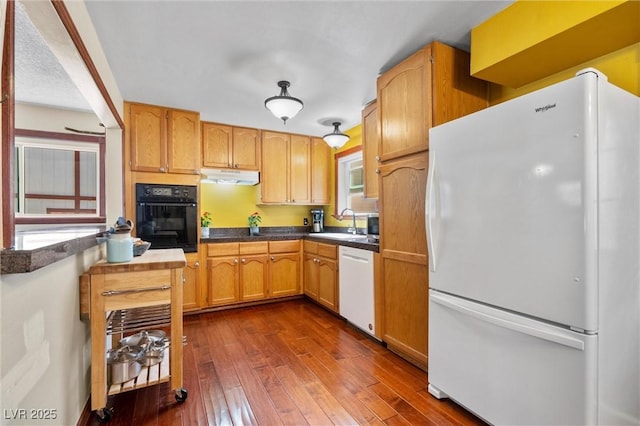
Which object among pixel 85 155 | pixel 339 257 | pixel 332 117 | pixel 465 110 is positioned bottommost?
pixel 339 257

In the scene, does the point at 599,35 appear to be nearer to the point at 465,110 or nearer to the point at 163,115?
the point at 465,110

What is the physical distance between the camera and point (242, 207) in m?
4.26

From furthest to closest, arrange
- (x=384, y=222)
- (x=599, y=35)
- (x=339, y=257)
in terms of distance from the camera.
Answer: (x=339, y=257)
(x=384, y=222)
(x=599, y=35)

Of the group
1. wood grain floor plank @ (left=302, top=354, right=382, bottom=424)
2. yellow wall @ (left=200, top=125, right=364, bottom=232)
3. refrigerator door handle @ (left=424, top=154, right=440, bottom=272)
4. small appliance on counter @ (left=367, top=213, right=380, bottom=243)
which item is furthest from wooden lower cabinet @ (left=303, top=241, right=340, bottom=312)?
refrigerator door handle @ (left=424, top=154, right=440, bottom=272)

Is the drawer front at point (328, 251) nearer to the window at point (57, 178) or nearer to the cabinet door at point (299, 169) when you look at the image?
the cabinet door at point (299, 169)

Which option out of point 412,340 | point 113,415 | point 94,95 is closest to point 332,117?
point 94,95

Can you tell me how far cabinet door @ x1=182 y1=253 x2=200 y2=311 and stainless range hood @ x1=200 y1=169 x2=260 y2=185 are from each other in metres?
0.96

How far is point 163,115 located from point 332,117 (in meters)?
1.88

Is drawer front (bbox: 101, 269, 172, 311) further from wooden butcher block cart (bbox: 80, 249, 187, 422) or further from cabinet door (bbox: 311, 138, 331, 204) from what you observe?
cabinet door (bbox: 311, 138, 331, 204)

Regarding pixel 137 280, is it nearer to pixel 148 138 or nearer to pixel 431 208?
pixel 431 208

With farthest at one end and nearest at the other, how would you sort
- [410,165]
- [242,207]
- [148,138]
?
[242,207]
[148,138]
[410,165]

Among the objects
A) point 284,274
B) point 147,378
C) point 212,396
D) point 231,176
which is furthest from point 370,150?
point 147,378

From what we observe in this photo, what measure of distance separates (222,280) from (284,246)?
0.85m

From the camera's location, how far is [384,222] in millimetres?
2455
